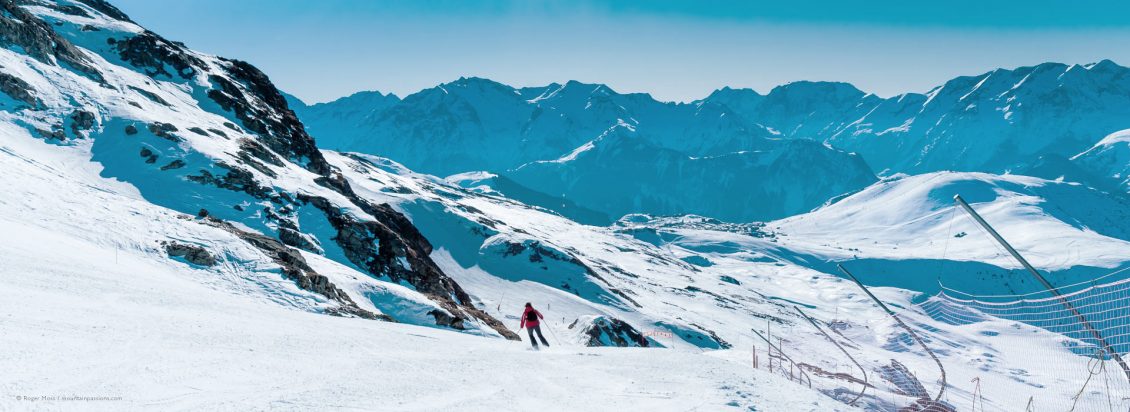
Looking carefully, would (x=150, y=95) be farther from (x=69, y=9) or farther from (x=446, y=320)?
(x=446, y=320)

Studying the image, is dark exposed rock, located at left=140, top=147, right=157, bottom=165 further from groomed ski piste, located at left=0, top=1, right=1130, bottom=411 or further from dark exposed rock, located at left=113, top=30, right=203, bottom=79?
dark exposed rock, located at left=113, top=30, right=203, bottom=79

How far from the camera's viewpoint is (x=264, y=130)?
75.2 m

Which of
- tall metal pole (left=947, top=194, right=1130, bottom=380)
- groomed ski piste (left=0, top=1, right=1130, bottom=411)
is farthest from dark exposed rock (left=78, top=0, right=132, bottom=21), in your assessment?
tall metal pole (left=947, top=194, right=1130, bottom=380)

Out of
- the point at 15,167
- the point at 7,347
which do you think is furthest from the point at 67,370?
the point at 15,167

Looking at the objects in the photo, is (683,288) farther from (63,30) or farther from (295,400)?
(295,400)

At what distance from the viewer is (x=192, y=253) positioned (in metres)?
29.6

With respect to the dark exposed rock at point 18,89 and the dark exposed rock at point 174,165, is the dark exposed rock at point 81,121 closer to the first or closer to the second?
the dark exposed rock at point 18,89

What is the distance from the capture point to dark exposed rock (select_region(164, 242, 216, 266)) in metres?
29.2

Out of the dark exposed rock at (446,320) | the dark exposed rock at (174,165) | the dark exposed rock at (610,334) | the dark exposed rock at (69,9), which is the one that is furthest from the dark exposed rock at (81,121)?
the dark exposed rock at (610,334)

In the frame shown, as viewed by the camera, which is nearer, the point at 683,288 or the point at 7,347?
the point at 7,347

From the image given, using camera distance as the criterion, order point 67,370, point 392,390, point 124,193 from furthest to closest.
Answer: point 124,193
point 392,390
point 67,370

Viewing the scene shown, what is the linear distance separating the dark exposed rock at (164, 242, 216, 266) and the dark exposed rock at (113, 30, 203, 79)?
2314 inches

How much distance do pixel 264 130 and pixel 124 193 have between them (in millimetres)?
33093

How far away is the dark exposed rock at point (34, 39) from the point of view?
185 feet
